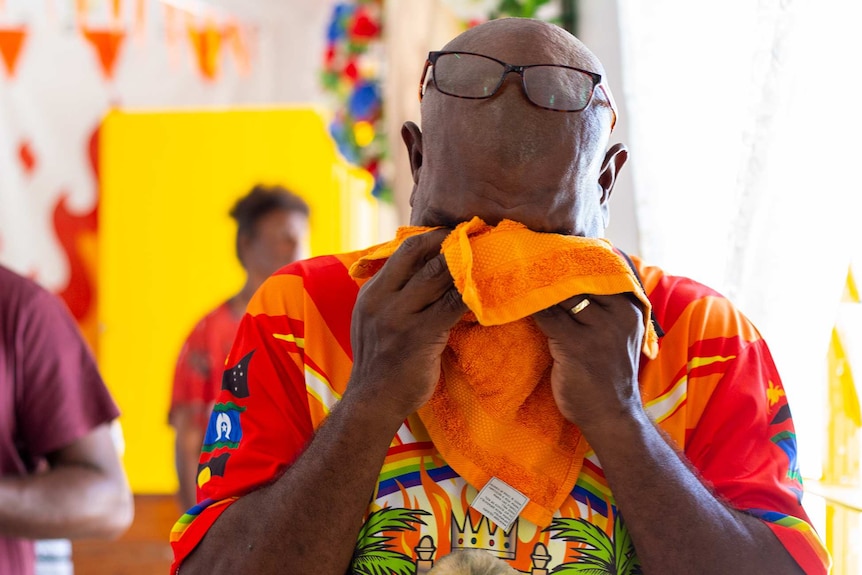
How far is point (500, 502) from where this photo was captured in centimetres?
108

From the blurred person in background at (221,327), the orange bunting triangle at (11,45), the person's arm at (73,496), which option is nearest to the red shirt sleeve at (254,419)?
the person's arm at (73,496)

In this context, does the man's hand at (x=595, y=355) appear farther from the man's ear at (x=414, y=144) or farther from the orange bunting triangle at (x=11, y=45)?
the orange bunting triangle at (x=11, y=45)

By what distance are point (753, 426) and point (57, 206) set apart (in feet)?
18.1

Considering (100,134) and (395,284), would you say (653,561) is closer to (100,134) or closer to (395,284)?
(395,284)

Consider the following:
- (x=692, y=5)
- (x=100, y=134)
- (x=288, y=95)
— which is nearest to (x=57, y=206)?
(x=100, y=134)

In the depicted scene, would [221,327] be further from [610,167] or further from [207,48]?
[610,167]

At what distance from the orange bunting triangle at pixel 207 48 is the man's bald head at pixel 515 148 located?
5.44 meters

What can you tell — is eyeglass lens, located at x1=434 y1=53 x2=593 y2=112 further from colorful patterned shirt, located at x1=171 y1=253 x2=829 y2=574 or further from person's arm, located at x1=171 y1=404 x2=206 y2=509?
person's arm, located at x1=171 y1=404 x2=206 y2=509

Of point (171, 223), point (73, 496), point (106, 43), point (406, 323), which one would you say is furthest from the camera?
point (106, 43)

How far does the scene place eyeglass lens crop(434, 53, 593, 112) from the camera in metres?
1.06

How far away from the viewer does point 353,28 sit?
3881 mm

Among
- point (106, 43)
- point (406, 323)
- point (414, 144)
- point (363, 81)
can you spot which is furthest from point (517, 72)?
point (106, 43)

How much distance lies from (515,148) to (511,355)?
0.23 metres

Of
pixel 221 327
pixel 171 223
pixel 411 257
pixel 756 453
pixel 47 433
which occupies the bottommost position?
pixel 221 327
